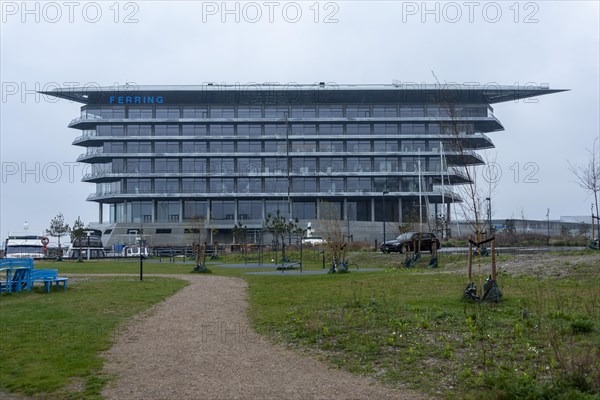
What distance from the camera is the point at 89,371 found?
8.88 m

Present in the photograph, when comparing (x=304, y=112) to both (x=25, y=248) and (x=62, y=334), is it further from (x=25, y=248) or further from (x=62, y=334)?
(x=62, y=334)

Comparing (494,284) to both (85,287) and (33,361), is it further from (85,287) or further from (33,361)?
(85,287)

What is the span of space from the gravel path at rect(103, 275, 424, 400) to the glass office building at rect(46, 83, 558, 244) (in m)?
74.4

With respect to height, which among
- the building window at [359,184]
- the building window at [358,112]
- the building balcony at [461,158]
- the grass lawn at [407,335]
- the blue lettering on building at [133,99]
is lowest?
the grass lawn at [407,335]

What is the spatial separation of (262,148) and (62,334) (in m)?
78.0

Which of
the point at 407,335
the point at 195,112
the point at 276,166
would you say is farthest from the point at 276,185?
the point at 407,335

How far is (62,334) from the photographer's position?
38.8 feet

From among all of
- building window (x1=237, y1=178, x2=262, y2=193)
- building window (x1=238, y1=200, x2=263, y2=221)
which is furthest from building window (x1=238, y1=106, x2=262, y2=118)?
building window (x1=238, y1=200, x2=263, y2=221)

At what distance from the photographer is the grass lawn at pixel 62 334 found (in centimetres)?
830

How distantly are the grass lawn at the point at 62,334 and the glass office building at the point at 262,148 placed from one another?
6714 cm

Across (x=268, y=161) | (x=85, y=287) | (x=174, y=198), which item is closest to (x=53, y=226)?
(x=174, y=198)

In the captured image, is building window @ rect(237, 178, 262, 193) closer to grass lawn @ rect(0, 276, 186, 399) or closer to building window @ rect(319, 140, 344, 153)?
building window @ rect(319, 140, 344, 153)

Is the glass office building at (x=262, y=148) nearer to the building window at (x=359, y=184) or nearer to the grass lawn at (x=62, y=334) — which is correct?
the building window at (x=359, y=184)

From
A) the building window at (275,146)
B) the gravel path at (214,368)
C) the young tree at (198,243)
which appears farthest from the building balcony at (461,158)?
the building window at (275,146)
